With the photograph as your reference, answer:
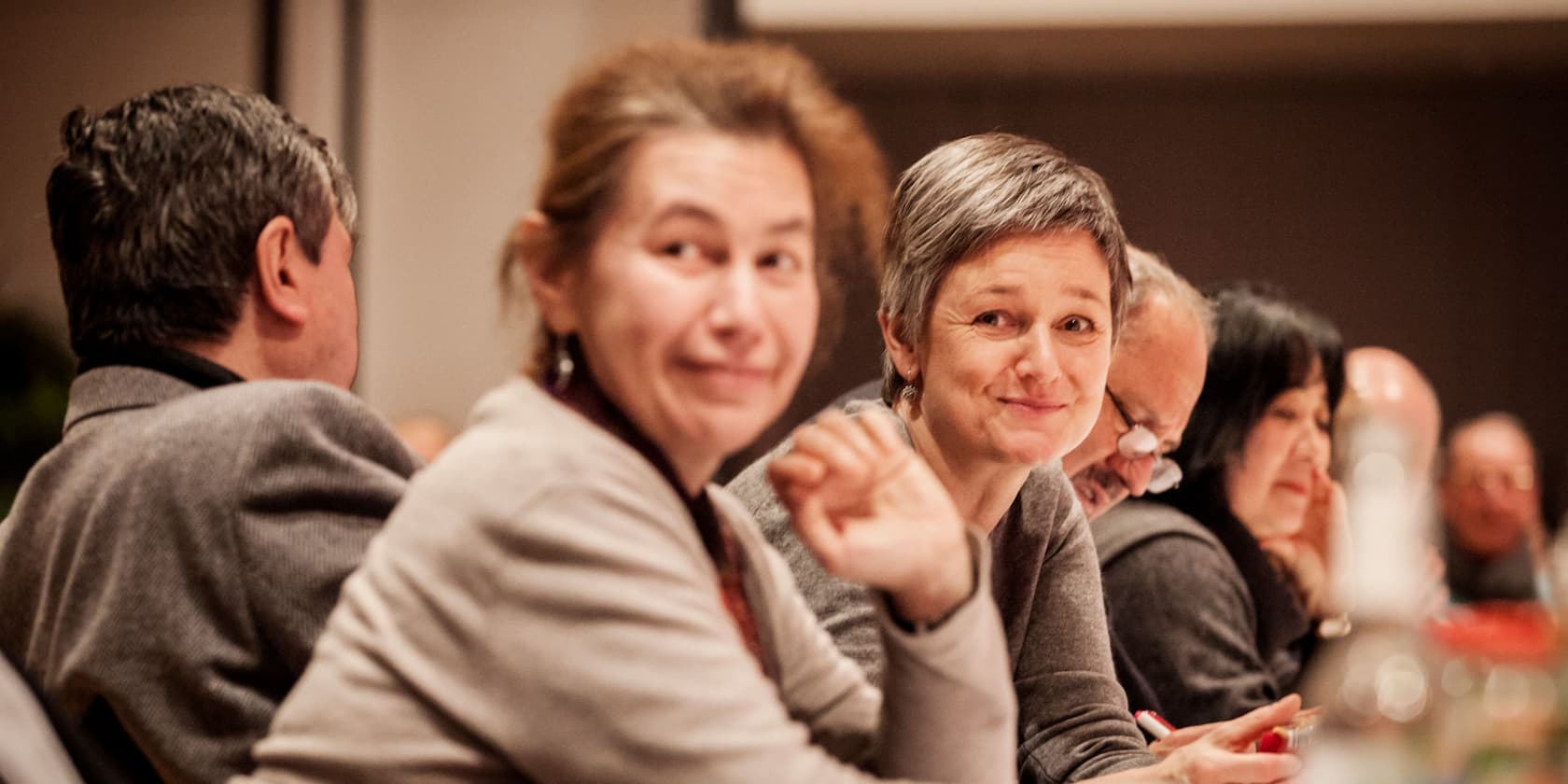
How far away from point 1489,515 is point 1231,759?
12.3 ft

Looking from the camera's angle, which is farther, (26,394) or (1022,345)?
(26,394)

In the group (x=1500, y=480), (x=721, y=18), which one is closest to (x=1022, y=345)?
(x=721, y=18)

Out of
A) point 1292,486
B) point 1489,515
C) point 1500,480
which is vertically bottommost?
point 1489,515

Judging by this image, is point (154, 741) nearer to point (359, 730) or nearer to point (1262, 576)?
point (359, 730)

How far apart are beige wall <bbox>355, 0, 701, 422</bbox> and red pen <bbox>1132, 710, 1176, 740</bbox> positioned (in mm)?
3361

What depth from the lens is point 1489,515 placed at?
4727 millimetres

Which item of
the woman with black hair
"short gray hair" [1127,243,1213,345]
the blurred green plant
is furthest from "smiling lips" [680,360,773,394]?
the blurred green plant

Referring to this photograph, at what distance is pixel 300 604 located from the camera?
1246 mm

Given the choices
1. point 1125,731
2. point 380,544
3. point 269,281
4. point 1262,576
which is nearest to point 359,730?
point 380,544

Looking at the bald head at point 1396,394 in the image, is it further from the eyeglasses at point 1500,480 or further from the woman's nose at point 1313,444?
the eyeglasses at point 1500,480

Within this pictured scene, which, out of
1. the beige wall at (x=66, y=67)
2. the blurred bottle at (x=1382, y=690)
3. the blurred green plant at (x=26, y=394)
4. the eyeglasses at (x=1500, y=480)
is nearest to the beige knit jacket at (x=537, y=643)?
the blurred bottle at (x=1382, y=690)

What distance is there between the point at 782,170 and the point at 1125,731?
2.70ft

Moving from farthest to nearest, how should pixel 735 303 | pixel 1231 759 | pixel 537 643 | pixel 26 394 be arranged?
1. pixel 26 394
2. pixel 1231 759
3. pixel 735 303
4. pixel 537 643

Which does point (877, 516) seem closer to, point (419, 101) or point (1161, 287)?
point (1161, 287)
